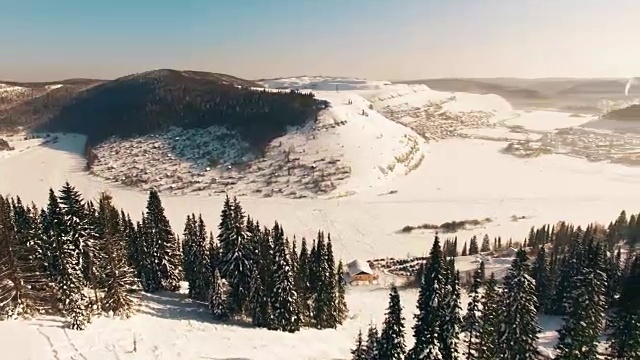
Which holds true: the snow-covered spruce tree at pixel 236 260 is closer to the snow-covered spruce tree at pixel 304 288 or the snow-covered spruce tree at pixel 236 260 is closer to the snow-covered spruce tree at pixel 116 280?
the snow-covered spruce tree at pixel 304 288

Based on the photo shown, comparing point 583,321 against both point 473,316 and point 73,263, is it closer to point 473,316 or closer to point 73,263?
point 473,316

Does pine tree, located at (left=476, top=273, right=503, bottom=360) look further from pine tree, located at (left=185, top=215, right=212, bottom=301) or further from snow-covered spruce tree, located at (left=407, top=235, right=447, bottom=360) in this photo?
pine tree, located at (left=185, top=215, right=212, bottom=301)

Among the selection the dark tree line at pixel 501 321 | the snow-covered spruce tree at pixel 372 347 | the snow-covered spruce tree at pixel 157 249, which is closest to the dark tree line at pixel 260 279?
the snow-covered spruce tree at pixel 157 249

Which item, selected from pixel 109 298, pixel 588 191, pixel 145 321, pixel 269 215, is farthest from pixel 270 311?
pixel 588 191

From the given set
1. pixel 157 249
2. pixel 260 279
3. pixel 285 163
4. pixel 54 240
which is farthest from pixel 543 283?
pixel 285 163

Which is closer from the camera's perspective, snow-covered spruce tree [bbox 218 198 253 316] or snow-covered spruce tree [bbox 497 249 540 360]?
snow-covered spruce tree [bbox 497 249 540 360]

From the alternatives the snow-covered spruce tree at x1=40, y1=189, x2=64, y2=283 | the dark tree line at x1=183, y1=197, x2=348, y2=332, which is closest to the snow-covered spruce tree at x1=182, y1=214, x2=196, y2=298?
the dark tree line at x1=183, y1=197, x2=348, y2=332

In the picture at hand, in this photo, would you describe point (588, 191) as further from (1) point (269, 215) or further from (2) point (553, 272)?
(1) point (269, 215)
